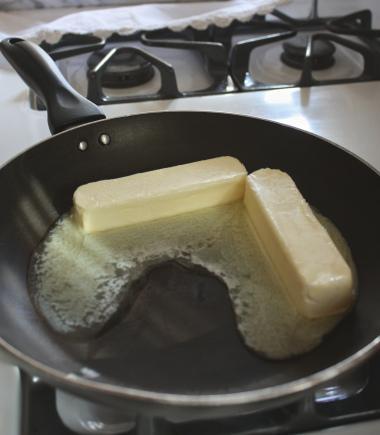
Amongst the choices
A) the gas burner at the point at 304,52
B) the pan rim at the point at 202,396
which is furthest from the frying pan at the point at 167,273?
the gas burner at the point at 304,52

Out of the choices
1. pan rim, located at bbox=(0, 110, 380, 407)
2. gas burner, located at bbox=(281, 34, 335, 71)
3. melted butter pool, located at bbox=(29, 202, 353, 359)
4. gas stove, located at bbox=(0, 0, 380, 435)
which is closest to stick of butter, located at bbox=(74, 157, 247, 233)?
melted butter pool, located at bbox=(29, 202, 353, 359)

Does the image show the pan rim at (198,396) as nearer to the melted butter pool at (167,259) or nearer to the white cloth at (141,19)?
the melted butter pool at (167,259)

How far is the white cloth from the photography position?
1134 millimetres

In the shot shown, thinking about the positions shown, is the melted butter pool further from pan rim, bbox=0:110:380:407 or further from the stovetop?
the stovetop

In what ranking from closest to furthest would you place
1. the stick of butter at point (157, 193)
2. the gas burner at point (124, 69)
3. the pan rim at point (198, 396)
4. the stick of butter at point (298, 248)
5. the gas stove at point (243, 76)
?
1. the pan rim at point (198, 396)
2. the stick of butter at point (298, 248)
3. the stick of butter at point (157, 193)
4. the gas stove at point (243, 76)
5. the gas burner at point (124, 69)

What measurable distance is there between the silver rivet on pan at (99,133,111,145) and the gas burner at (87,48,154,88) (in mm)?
257

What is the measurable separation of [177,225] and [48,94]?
0.96ft

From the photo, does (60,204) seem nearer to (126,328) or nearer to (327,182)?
(126,328)

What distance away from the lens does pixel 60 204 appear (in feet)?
2.73

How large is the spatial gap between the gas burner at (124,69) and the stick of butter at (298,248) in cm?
43

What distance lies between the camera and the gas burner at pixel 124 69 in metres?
1.08

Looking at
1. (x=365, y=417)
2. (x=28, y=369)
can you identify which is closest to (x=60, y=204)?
(x=28, y=369)

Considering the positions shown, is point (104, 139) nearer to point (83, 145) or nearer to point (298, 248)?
point (83, 145)

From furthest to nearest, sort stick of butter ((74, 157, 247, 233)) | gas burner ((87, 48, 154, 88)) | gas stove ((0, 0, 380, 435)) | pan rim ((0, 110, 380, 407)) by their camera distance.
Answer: gas burner ((87, 48, 154, 88)) < gas stove ((0, 0, 380, 435)) < stick of butter ((74, 157, 247, 233)) < pan rim ((0, 110, 380, 407))
